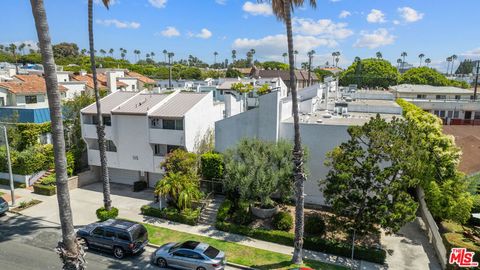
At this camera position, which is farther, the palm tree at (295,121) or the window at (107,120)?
the window at (107,120)

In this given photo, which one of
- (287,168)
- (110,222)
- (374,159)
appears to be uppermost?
(374,159)

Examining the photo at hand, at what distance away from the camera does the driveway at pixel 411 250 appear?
1878cm

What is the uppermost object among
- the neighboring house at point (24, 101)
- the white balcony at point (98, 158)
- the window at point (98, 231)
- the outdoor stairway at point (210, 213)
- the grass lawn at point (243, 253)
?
the neighboring house at point (24, 101)

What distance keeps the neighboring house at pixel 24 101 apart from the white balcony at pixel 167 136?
13.8 metres

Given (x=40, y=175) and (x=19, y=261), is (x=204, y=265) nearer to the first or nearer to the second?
(x=19, y=261)

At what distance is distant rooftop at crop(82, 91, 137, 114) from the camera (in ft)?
100

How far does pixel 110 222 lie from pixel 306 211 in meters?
14.1

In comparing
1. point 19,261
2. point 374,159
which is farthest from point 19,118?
point 374,159

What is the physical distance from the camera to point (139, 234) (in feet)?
64.5

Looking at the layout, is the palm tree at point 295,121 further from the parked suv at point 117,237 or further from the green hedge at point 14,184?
the green hedge at point 14,184

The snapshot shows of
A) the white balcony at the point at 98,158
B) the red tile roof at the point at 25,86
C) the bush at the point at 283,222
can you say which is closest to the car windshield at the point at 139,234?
the bush at the point at 283,222

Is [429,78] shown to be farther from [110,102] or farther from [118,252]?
[118,252]

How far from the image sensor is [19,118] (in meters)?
33.2

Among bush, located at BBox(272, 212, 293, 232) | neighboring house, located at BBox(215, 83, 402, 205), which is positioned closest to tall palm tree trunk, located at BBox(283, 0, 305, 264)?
bush, located at BBox(272, 212, 293, 232)
